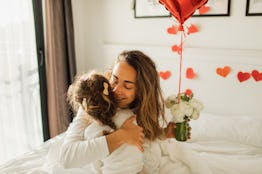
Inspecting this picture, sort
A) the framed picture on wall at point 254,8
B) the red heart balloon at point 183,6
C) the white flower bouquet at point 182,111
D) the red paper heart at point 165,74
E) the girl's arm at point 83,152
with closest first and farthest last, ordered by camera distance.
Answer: the girl's arm at point 83,152, the white flower bouquet at point 182,111, the red heart balloon at point 183,6, the framed picture on wall at point 254,8, the red paper heart at point 165,74

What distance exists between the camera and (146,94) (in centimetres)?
133

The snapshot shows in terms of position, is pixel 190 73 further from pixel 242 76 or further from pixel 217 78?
pixel 242 76

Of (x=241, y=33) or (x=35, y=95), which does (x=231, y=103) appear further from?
(x=35, y=95)

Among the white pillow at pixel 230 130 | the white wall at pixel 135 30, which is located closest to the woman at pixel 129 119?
the white pillow at pixel 230 130

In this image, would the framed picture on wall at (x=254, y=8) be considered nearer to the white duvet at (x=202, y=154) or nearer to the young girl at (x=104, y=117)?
the white duvet at (x=202, y=154)

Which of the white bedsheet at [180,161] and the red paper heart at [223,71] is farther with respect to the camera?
the red paper heart at [223,71]

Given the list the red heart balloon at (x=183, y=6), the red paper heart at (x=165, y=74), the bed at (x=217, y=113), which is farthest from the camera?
the red paper heart at (x=165, y=74)

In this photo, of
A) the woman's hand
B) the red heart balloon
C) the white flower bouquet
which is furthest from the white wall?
the woman's hand

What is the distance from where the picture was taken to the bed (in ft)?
Result: 5.05

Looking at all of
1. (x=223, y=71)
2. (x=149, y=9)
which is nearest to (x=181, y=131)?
(x=223, y=71)

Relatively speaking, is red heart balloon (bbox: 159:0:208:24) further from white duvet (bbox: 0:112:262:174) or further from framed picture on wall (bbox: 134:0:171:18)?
Result: white duvet (bbox: 0:112:262:174)

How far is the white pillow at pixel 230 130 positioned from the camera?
1.86 m

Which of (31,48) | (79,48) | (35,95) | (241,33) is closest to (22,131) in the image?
(35,95)

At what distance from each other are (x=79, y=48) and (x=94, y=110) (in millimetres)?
1901
